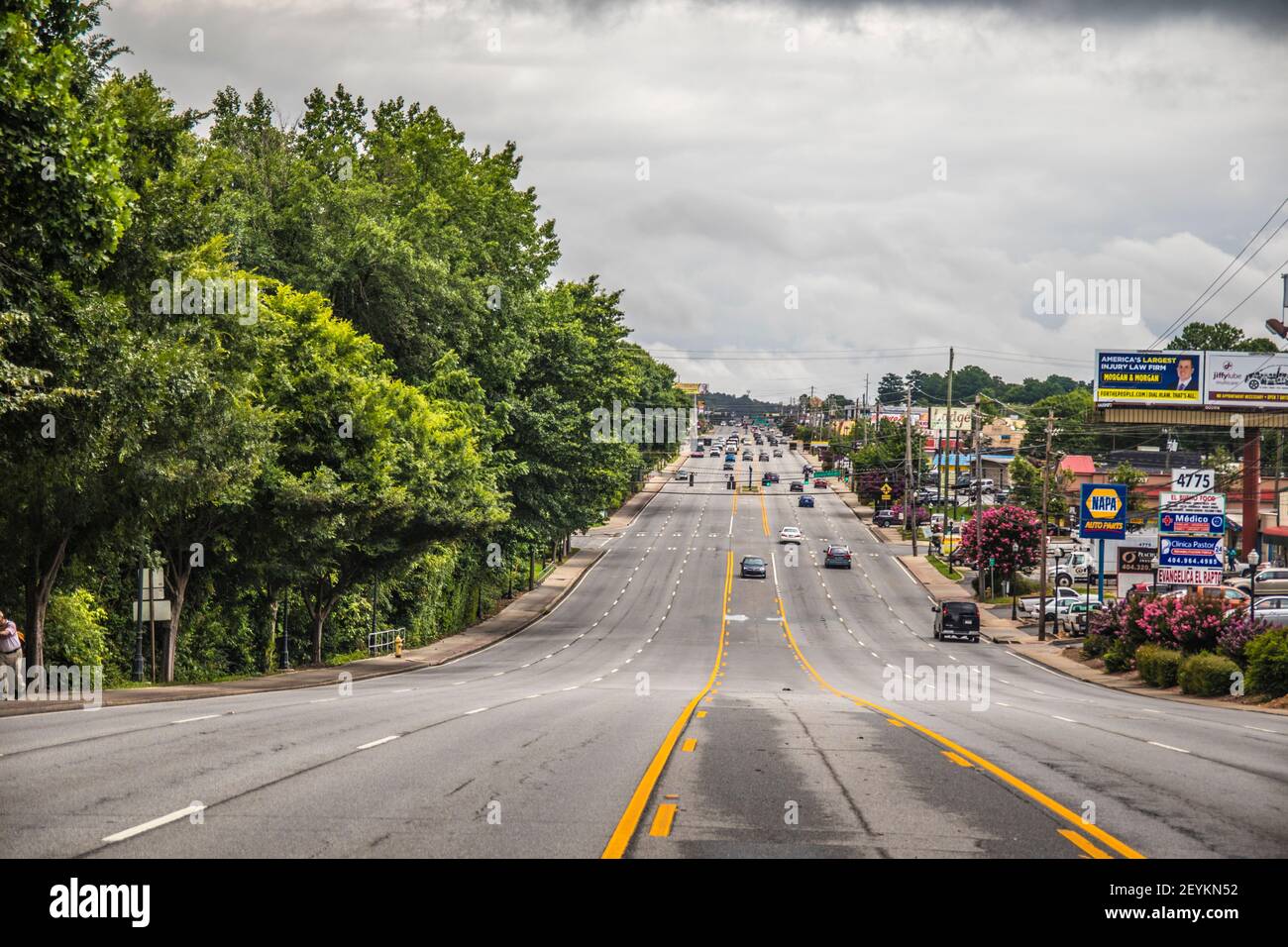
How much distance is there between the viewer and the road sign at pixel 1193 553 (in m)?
40.4

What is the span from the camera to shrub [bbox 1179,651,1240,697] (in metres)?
33.9

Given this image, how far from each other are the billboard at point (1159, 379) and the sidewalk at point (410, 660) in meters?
33.4

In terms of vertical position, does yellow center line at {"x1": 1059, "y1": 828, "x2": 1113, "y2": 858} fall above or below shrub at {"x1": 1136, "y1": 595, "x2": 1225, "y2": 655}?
above

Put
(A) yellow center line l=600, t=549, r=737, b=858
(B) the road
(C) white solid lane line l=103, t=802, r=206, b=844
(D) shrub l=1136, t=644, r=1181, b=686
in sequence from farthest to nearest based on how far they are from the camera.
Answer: (D) shrub l=1136, t=644, r=1181, b=686 → (B) the road → (A) yellow center line l=600, t=549, r=737, b=858 → (C) white solid lane line l=103, t=802, r=206, b=844

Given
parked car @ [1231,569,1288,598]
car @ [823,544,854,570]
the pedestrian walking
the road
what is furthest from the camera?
car @ [823,544,854,570]

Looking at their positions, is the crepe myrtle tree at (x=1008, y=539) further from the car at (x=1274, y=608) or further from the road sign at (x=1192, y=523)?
the road sign at (x=1192, y=523)

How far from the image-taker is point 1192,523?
135ft

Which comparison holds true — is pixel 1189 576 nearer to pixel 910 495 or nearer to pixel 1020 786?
pixel 1020 786

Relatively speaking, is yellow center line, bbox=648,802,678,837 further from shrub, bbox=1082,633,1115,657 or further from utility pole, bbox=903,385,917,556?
utility pole, bbox=903,385,917,556

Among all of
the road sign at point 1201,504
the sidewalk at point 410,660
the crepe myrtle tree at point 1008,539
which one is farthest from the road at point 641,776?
the crepe myrtle tree at point 1008,539

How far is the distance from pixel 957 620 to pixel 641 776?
4823 centimetres

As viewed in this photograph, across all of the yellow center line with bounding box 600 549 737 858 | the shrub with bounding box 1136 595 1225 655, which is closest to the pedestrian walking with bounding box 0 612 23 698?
the yellow center line with bounding box 600 549 737 858

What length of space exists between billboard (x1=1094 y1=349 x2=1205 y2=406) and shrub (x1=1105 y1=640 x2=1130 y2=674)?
28551 millimetres

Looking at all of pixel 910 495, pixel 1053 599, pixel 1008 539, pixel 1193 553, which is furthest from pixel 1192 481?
pixel 910 495
